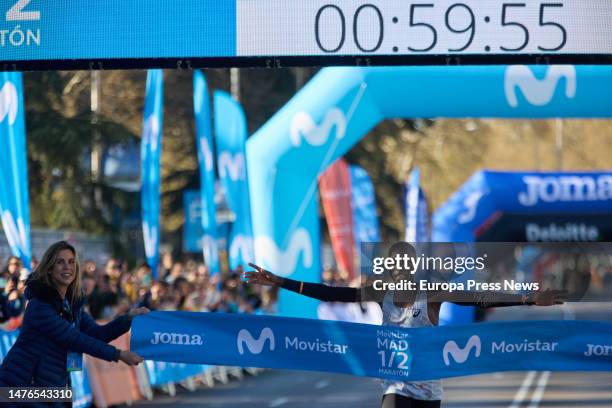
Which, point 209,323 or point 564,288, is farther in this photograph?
point 209,323

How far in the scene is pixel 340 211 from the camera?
95.2 ft

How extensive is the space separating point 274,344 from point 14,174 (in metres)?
6.15

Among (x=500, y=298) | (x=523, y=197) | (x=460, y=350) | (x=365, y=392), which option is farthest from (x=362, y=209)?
(x=500, y=298)

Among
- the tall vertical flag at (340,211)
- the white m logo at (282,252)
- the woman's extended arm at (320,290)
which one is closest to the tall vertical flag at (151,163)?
the white m logo at (282,252)

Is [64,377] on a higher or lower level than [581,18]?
lower

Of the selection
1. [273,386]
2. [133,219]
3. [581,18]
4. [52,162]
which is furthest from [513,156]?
[581,18]

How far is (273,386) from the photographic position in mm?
20422

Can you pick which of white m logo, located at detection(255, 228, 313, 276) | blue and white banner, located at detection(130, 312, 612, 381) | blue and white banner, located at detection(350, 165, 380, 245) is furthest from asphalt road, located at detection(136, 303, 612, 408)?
blue and white banner, located at detection(350, 165, 380, 245)

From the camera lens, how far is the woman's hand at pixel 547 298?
8.41 m

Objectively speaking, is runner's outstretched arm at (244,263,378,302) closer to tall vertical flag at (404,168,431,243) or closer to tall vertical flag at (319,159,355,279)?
tall vertical flag at (404,168,431,243)

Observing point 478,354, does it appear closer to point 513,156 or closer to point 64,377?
point 64,377

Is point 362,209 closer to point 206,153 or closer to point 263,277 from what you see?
point 206,153

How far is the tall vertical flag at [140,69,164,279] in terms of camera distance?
64.1 ft

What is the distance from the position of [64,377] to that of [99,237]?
2432 cm
